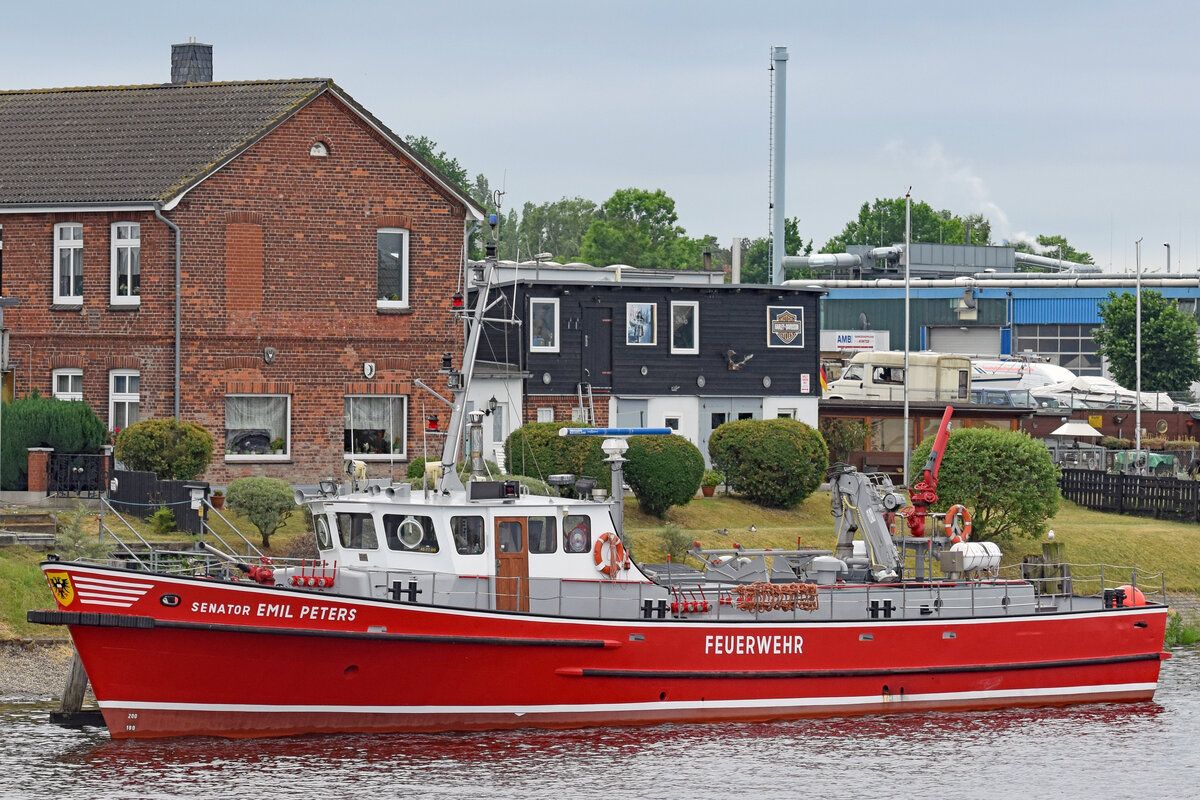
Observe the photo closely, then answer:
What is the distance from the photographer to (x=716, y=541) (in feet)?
114

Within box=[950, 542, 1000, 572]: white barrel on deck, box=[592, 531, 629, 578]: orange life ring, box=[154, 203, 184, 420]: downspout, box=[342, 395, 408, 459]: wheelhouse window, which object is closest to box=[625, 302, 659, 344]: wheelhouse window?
box=[342, 395, 408, 459]: wheelhouse window

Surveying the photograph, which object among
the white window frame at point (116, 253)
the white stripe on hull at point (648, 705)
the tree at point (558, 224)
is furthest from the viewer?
the tree at point (558, 224)

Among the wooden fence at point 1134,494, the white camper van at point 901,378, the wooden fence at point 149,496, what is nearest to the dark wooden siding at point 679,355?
the wooden fence at point 1134,494

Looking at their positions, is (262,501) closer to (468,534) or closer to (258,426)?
(258,426)

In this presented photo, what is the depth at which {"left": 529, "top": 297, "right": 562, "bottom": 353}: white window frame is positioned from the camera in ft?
138

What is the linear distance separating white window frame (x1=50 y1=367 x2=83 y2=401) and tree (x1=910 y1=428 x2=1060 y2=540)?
62.7 ft

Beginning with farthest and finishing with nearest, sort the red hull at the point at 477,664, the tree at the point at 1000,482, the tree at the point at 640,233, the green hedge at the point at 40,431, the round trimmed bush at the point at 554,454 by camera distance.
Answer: the tree at the point at 640,233 < the tree at the point at 1000,482 < the round trimmed bush at the point at 554,454 < the green hedge at the point at 40,431 < the red hull at the point at 477,664

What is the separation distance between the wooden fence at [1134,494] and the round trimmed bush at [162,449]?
76.8 feet

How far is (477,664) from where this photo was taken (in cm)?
2209

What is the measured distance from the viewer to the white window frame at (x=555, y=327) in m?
42.1

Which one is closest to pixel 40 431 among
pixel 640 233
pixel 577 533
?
pixel 577 533

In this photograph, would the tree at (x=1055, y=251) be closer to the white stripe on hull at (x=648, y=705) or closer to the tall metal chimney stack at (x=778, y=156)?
the tall metal chimney stack at (x=778, y=156)

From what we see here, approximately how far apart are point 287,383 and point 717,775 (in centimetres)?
1879

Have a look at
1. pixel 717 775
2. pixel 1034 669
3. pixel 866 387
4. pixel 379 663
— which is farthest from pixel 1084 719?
pixel 866 387
